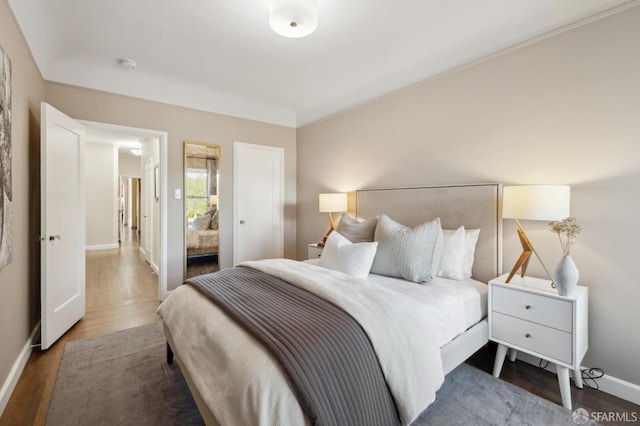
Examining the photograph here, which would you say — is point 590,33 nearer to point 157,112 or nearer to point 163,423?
point 163,423

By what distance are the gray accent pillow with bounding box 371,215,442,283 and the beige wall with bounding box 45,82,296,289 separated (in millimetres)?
2499

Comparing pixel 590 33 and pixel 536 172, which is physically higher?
pixel 590 33

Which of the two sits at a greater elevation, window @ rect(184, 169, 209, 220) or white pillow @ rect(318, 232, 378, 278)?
window @ rect(184, 169, 209, 220)

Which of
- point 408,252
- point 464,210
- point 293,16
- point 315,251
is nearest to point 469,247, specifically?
point 464,210

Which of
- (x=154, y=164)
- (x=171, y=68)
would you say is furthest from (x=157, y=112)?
(x=154, y=164)

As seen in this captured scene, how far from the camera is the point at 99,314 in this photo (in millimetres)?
3166

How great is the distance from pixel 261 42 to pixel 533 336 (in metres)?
3.11

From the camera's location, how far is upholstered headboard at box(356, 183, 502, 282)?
2.39 metres

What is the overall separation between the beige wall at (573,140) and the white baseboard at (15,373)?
3554mm

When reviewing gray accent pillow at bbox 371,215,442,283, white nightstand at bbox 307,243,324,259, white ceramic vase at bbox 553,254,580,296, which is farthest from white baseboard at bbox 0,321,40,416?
white ceramic vase at bbox 553,254,580,296

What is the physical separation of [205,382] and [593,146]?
8.99 feet

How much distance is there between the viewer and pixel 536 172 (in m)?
2.22

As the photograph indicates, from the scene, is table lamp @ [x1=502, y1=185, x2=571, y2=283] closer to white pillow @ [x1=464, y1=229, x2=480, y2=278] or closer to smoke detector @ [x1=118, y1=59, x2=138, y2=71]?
white pillow @ [x1=464, y1=229, x2=480, y2=278]

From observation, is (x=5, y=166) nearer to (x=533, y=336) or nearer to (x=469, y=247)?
(x=469, y=247)
